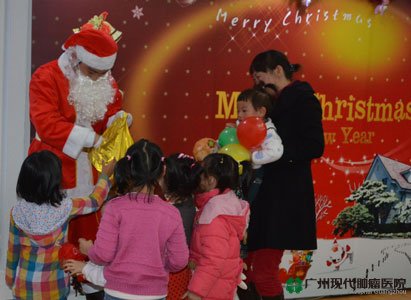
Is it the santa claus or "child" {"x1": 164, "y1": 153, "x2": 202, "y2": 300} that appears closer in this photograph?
"child" {"x1": 164, "y1": 153, "x2": 202, "y2": 300}

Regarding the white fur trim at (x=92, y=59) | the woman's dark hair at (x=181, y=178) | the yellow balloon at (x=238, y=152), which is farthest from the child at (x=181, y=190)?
the white fur trim at (x=92, y=59)

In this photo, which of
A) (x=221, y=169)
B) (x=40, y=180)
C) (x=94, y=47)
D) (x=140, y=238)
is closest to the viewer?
(x=140, y=238)

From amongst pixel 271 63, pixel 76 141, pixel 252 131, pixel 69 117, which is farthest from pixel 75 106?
pixel 271 63

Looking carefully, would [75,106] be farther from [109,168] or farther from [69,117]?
[109,168]

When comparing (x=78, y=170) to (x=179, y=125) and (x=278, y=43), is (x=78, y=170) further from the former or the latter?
(x=278, y=43)

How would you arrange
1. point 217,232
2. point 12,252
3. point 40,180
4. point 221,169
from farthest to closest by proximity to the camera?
point 221,169
point 217,232
point 12,252
point 40,180

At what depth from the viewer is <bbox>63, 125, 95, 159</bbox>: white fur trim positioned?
262 cm

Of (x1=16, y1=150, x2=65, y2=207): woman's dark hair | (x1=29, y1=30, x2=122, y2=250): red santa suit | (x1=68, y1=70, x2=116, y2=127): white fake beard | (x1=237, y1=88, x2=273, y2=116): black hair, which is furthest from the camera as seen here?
(x1=237, y1=88, x2=273, y2=116): black hair

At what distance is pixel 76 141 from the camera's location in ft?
8.63

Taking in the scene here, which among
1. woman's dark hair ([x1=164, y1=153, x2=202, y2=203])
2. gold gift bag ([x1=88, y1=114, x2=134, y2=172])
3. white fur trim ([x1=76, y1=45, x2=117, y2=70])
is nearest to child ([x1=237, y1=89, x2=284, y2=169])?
woman's dark hair ([x1=164, y1=153, x2=202, y2=203])

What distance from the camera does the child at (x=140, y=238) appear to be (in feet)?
6.86

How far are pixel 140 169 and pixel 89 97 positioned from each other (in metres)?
0.73

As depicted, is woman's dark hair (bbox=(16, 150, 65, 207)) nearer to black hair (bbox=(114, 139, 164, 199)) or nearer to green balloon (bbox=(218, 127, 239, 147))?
black hair (bbox=(114, 139, 164, 199))

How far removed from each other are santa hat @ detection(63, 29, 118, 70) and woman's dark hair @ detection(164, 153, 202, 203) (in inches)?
22.3
